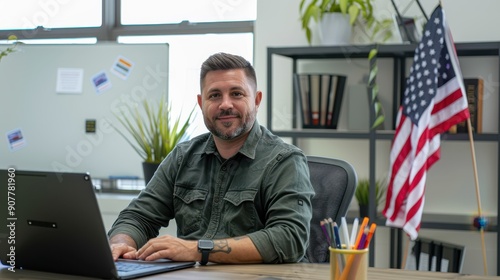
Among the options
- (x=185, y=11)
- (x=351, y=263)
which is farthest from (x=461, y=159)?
(x=351, y=263)

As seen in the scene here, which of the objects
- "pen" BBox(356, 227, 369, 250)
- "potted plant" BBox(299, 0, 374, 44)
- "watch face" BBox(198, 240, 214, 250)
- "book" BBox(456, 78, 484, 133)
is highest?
"potted plant" BBox(299, 0, 374, 44)

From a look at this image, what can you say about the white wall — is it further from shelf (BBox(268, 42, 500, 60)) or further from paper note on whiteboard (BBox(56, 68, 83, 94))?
paper note on whiteboard (BBox(56, 68, 83, 94))

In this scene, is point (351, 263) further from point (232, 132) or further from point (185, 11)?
point (185, 11)

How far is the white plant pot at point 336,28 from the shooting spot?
353 centimetres

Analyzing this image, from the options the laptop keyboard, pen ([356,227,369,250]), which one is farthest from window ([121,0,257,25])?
pen ([356,227,369,250])

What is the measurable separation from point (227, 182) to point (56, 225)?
655mm

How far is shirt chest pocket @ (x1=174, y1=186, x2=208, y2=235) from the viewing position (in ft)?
6.90

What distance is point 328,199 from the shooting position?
7.36 ft

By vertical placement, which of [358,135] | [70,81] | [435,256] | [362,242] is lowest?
[435,256]

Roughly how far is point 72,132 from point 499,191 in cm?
241

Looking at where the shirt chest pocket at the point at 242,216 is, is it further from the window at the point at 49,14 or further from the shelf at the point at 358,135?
the window at the point at 49,14

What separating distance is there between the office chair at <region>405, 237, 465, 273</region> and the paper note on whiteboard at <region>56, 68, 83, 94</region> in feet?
7.01

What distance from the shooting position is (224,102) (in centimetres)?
211

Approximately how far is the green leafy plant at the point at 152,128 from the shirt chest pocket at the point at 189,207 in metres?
1.66
